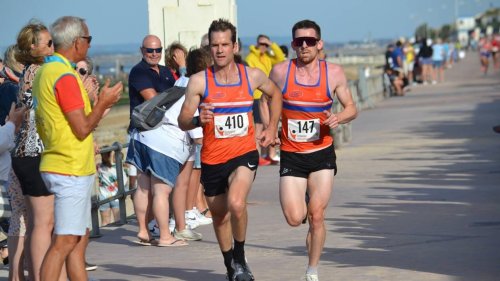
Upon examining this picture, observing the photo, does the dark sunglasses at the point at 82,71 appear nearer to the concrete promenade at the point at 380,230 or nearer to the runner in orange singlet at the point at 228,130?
the runner in orange singlet at the point at 228,130

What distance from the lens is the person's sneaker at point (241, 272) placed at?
32.2 feet

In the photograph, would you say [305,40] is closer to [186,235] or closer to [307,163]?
[307,163]

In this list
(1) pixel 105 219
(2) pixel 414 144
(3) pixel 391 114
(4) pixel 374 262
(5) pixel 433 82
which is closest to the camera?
(4) pixel 374 262

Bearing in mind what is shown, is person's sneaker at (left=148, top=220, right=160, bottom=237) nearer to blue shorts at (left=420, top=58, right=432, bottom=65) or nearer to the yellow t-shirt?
the yellow t-shirt

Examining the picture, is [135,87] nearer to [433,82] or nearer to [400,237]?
[400,237]

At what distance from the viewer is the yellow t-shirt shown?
8.00 m

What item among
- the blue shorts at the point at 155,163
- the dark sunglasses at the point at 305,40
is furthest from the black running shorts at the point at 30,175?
the blue shorts at the point at 155,163

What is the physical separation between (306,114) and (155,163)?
→ 2.65 m

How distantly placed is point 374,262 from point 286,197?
123 cm

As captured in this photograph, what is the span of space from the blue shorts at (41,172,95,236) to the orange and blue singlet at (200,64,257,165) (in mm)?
1796

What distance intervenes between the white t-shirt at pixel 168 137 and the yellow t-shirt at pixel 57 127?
13.7ft

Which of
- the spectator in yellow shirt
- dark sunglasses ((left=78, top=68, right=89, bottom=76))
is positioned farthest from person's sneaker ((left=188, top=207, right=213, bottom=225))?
the spectator in yellow shirt

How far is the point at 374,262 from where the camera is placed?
1077 cm

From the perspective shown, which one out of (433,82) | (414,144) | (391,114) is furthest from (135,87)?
(433,82)
